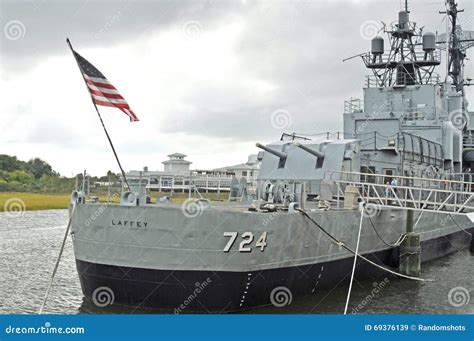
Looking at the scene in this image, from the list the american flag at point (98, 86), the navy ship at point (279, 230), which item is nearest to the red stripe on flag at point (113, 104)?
the american flag at point (98, 86)

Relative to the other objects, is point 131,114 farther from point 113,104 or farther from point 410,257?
point 410,257

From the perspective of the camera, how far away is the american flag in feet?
43.8

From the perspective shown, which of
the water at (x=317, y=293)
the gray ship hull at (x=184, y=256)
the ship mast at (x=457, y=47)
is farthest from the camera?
the ship mast at (x=457, y=47)

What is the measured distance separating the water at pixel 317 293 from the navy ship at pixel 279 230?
0.43 metres

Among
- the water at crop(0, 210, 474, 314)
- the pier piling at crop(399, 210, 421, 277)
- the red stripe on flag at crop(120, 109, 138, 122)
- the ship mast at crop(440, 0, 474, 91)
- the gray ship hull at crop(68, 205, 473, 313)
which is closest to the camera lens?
the gray ship hull at crop(68, 205, 473, 313)

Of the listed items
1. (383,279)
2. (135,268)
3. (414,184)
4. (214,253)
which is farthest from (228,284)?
(414,184)

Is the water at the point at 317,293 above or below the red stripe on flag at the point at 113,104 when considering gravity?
below

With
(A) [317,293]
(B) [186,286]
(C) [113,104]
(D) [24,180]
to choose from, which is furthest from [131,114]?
(D) [24,180]

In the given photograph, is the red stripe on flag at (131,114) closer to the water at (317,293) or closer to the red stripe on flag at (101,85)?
the red stripe on flag at (101,85)

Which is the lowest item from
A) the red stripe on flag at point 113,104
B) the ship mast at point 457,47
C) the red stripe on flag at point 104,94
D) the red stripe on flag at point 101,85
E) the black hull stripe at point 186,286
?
the black hull stripe at point 186,286

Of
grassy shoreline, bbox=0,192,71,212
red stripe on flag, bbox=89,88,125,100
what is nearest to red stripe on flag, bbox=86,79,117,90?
red stripe on flag, bbox=89,88,125,100

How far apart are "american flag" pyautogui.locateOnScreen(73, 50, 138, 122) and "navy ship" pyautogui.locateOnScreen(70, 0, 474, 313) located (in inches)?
95.5

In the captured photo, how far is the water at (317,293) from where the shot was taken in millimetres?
14734

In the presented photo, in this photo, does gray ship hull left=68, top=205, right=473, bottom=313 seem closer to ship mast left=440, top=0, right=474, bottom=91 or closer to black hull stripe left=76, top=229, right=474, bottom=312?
black hull stripe left=76, top=229, right=474, bottom=312
